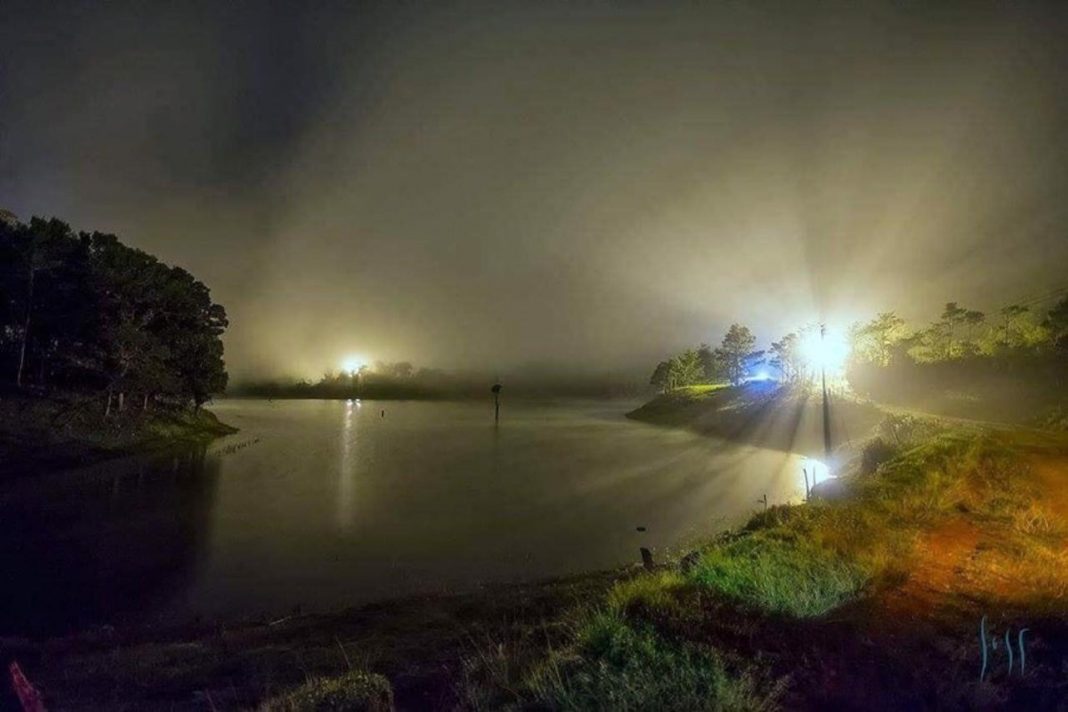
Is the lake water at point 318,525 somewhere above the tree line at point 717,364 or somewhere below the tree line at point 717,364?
below

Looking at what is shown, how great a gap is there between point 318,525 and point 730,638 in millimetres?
28882

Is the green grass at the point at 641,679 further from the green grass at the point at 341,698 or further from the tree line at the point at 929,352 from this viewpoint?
the tree line at the point at 929,352

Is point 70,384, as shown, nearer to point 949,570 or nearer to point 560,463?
point 560,463

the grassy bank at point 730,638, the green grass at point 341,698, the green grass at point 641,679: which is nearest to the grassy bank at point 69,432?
the grassy bank at point 730,638

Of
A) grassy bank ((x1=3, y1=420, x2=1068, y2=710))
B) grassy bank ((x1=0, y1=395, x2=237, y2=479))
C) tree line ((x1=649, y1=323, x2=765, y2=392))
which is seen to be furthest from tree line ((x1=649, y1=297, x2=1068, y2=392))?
grassy bank ((x1=0, y1=395, x2=237, y2=479))

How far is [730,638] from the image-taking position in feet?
27.3

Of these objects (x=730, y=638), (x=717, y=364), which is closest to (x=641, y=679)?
(x=730, y=638)

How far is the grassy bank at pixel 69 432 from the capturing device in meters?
43.4

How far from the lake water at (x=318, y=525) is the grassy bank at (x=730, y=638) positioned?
505 cm

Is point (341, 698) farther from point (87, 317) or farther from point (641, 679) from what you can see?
point (87, 317)

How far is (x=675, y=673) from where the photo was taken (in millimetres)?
6648

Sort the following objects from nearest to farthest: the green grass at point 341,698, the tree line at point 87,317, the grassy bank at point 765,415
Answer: the green grass at point 341,698, the tree line at point 87,317, the grassy bank at point 765,415

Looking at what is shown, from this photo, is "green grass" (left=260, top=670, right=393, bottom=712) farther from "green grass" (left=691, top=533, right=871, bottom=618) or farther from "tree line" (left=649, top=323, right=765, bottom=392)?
"tree line" (left=649, top=323, right=765, bottom=392)

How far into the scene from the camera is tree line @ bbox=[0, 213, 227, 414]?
2141 inches
